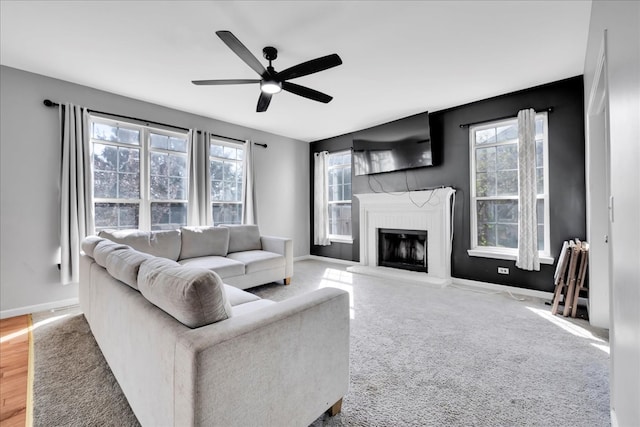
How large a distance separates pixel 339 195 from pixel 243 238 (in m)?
2.39

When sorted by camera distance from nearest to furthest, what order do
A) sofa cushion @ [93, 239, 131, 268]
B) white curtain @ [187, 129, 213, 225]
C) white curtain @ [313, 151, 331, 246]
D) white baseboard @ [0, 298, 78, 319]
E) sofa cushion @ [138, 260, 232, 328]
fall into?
1. sofa cushion @ [138, 260, 232, 328]
2. sofa cushion @ [93, 239, 131, 268]
3. white baseboard @ [0, 298, 78, 319]
4. white curtain @ [187, 129, 213, 225]
5. white curtain @ [313, 151, 331, 246]

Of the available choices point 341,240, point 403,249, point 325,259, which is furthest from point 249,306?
point 325,259

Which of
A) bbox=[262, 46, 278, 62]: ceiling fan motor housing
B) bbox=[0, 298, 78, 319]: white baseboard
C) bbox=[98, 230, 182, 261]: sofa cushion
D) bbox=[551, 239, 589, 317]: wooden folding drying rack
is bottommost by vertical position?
bbox=[0, 298, 78, 319]: white baseboard

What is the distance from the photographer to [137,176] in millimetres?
3904

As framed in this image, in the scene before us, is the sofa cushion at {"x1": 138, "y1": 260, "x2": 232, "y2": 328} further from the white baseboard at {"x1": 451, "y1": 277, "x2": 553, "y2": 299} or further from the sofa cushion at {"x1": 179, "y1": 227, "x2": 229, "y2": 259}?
the white baseboard at {"x1": 451, "y1": 277, "x2": 553, "y2": 299}

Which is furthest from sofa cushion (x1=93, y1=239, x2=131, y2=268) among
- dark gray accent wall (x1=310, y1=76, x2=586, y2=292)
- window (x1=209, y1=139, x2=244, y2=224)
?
dark gray accent wall (x1=310, y1=76, x2=586, y2=292)

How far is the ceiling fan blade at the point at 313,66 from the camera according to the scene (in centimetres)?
223

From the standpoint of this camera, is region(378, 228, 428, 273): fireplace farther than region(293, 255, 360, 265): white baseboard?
No

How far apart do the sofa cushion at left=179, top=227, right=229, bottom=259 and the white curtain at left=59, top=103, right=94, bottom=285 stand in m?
1.09

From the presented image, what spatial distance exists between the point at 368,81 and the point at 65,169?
3.68 meters

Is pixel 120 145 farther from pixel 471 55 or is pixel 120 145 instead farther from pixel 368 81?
pixel 471 55

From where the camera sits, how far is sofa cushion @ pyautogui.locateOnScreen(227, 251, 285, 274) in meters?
3.65

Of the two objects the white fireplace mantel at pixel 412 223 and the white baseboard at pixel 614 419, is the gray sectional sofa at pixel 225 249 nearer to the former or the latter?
the white fireplace mantel at pixel 412 223

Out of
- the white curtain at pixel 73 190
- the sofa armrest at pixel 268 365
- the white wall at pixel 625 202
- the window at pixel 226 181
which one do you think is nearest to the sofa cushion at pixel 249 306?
the sofa armrest at pixel 268 365
